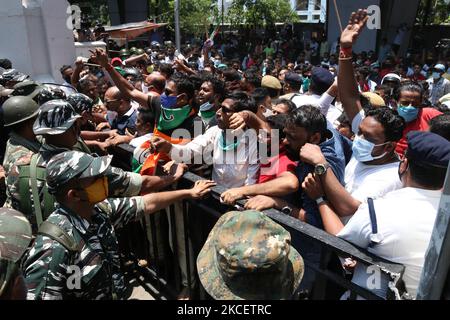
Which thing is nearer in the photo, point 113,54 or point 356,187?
point 356,187

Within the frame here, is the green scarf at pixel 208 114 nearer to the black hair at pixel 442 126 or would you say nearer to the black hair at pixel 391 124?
the black hair at pixel 391 124

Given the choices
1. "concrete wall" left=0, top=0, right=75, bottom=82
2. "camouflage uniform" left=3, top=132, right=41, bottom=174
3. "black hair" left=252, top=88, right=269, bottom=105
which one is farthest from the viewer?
"concrete wall" left=0, top=0, right=75, bottom=82

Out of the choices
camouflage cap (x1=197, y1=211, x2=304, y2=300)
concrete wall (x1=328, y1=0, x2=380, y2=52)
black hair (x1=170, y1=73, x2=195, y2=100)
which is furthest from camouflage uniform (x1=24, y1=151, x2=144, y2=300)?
concrete wall (x1=328, y1=0, x2=380, y2=52)

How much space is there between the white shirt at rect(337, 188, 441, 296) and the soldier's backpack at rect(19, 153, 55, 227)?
6.15 feet

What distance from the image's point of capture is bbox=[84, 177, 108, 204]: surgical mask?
189cm

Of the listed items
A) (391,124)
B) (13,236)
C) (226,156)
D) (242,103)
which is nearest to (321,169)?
(391,124)

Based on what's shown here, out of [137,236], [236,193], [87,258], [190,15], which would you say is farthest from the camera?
[190,15]

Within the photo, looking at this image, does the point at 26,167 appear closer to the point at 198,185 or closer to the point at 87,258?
the point at 87,258

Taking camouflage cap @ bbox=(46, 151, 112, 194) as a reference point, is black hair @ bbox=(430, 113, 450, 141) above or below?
below

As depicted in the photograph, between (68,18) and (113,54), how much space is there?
570 cm

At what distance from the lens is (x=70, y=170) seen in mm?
1813

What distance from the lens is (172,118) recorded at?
353cm

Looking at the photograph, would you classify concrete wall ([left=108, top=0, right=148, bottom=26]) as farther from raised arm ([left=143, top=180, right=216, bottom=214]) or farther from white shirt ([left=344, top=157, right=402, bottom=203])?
white shirt ([left=344, top=157, right=402, bottom=203])
